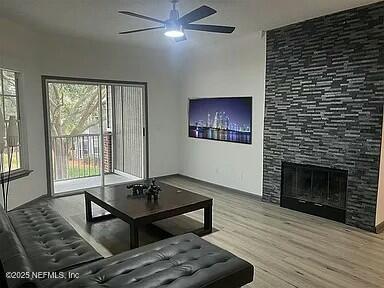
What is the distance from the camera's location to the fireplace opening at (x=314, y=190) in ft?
13.3

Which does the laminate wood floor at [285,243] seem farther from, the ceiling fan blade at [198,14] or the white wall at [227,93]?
the ceiling fan blade at [198,14]

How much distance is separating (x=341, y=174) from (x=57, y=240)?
3.50 m

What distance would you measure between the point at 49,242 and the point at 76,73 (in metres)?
3.71

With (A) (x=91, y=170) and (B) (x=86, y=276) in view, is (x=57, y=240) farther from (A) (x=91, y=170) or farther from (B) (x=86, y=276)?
(A) (x=91, y=170)

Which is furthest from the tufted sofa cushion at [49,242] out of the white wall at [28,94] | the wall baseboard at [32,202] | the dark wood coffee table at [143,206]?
the white wall at [28,94]

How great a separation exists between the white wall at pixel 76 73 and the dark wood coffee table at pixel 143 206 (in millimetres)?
1541

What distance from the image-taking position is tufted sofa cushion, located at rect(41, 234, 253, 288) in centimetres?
186

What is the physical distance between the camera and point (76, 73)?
211 inches

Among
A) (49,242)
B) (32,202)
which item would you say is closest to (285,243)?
(49,242)

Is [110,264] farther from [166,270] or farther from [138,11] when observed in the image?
[138,11]

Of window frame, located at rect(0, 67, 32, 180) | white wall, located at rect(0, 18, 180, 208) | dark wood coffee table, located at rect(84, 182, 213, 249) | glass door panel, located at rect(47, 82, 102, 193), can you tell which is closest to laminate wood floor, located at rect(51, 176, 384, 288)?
dark wood coffee table, located at rect(84, 182, 213, 249)

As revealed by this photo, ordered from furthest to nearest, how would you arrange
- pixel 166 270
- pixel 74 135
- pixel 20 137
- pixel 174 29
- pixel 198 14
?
1. pixel 74 135
2. pixel 20 137
3. pixel 174 29
4. pixel 198 14
5. pixel 166 270

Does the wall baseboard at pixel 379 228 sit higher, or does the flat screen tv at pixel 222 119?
the flat screen tv at pixel 222 119

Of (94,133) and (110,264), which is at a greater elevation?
(94,133)
